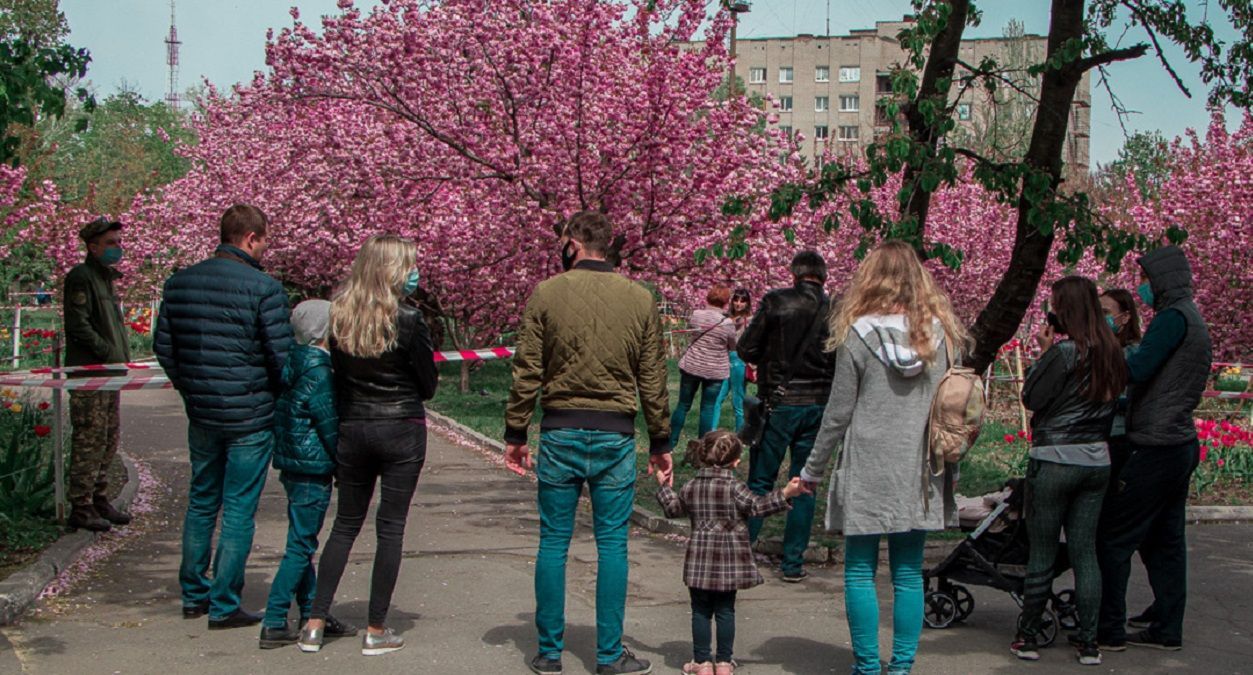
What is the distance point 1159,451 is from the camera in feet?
20.9

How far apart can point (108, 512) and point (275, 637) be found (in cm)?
346

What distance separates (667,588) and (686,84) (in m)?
8.19

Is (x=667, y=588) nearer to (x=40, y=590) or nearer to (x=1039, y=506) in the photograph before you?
(x=1039, y=506)

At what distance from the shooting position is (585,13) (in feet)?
48.3

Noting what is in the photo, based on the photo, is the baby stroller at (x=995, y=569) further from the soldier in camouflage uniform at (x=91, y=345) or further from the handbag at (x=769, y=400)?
the soldier in camouflage uniform at (x=91, y=345)

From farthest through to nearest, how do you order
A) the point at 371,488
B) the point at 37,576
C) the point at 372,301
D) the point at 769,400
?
the point at 769,400
the point at 37,576
the point at 371,488
the point at 372,301

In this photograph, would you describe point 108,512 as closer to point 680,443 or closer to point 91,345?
point 91,345

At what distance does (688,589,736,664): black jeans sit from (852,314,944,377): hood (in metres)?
1.15

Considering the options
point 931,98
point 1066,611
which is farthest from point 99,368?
point 1066,611

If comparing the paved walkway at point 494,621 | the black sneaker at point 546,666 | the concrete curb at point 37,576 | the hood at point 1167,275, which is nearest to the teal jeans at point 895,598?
the paved walkway at point 494,621

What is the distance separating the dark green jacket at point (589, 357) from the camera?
561 centimetres

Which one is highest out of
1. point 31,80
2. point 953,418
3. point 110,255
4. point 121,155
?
point 121,155

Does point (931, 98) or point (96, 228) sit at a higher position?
point (931, 98)

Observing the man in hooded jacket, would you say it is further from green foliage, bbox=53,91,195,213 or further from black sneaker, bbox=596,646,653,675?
green foliage, bbox=53,91,195,213
